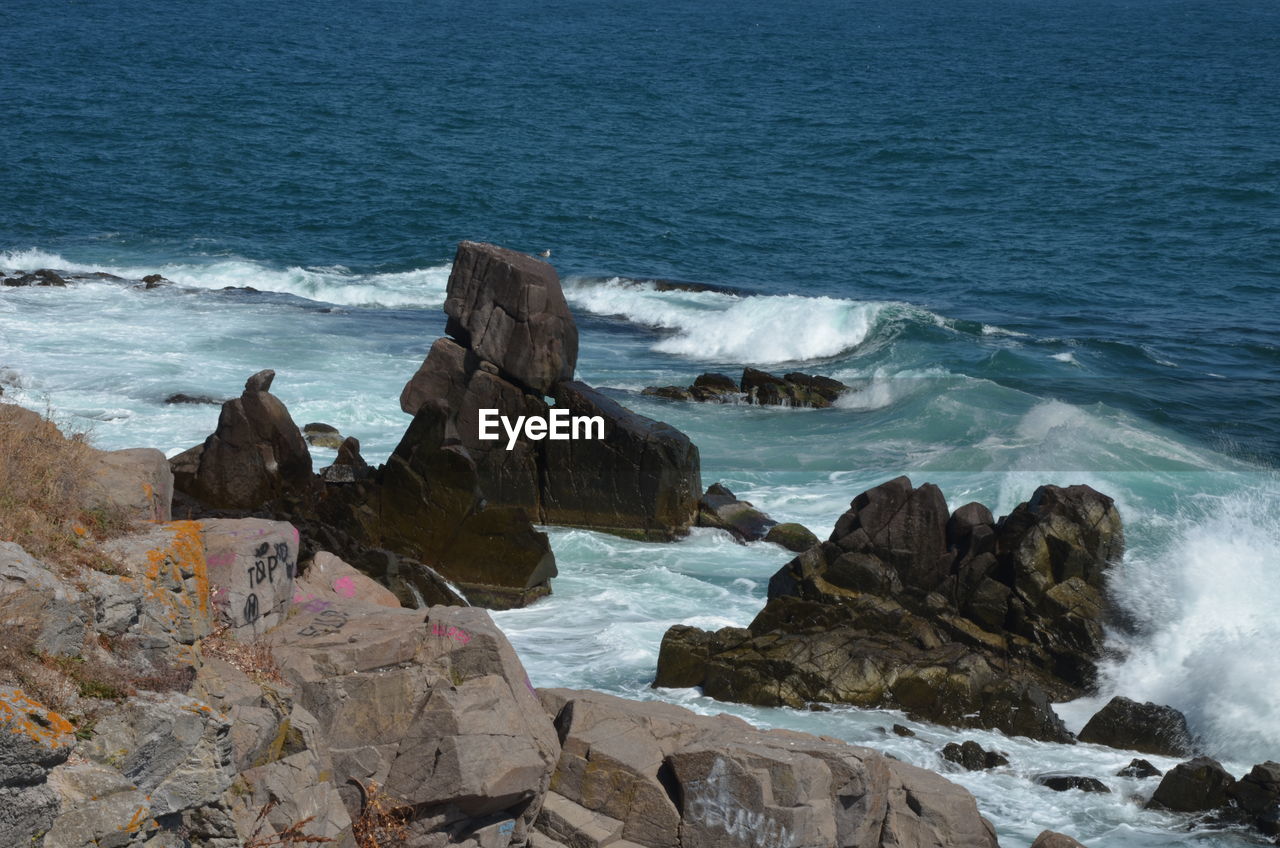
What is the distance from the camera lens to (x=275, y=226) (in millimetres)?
55688

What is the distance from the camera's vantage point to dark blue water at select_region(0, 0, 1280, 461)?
151 ft

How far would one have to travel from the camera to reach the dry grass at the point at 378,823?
40.3ft

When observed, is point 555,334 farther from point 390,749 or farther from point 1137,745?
point 390,749

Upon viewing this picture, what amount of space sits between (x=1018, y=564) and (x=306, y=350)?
2162 cm

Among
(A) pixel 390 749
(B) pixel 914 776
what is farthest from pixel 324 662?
(B) pixel 914 776

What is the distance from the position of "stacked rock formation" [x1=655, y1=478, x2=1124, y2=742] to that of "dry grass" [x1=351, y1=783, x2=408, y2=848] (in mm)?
6993

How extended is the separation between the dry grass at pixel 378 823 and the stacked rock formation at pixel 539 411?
13.4 m

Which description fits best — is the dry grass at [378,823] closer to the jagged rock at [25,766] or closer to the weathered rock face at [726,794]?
the weathered rock face at [726,794]

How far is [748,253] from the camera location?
53.0 m

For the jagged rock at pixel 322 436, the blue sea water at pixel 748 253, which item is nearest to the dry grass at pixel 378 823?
the blue sea water at pixel 748 253

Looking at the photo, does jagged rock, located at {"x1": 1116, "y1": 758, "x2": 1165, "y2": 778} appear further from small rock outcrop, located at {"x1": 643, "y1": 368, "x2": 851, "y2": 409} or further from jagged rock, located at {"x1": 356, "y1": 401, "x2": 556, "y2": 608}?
small rock outcrop, located at {"x1": 643, "y1": 368, "x2": 851, "y2": 409}

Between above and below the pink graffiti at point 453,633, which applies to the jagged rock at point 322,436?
below

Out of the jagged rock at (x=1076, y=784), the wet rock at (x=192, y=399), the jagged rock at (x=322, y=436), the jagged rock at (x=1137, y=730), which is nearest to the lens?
the jagged rock at (x=1076, y=784)

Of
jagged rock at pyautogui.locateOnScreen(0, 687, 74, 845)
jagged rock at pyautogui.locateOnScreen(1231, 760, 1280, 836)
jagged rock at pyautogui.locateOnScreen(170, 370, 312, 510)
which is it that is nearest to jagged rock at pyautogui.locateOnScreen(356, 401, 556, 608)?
jagged rock at pyautogui.locateOnScreen(170, 370, 312, 510)
